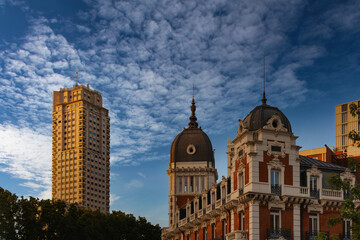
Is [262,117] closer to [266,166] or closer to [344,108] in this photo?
[266,166]

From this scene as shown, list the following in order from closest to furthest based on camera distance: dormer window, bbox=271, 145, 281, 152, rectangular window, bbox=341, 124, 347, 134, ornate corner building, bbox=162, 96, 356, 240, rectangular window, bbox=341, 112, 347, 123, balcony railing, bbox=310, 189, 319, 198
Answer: ornate corner building, bbox=162, 96, 356, 240, dormer window, bbox=271, 145, 281, 152, balcony railing, bbox=310, 189, 319, 198, rectangular window, bbox=341, 124, 347, 134, rectangular window, bbox=341, 112, 347, 123

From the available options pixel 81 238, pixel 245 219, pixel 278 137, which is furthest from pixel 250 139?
pixel 81 238

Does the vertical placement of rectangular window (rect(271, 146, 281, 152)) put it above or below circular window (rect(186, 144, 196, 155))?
below

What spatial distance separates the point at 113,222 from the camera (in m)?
77.9

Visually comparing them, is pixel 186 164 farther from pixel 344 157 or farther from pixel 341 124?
pixel 341 124

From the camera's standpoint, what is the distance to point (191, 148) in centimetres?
8525

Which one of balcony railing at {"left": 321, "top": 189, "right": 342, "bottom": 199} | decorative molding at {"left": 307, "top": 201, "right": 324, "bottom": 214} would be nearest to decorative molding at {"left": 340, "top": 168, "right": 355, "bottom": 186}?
balcony railing at {"left": 321, "top": 189, "right": 342, "bottom": 199}

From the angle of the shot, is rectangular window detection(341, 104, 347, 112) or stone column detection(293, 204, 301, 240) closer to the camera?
stone column detection(293, 204, 301, 240)

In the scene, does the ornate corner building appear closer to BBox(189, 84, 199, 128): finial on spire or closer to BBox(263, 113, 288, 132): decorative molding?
BBox(263, 113, 288, 132): decorative molding

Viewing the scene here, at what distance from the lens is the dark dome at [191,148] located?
84.9 meters

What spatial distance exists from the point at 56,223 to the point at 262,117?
3803cm

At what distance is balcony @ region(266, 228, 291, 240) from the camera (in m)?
43.5

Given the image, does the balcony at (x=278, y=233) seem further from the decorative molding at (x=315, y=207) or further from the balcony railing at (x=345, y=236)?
the balcony railing at (x=345, y=236)

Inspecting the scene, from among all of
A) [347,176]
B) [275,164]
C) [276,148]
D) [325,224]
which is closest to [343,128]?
[347,176]
